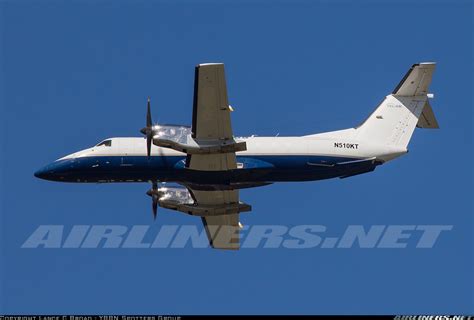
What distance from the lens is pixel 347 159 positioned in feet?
155

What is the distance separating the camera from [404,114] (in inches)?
1938

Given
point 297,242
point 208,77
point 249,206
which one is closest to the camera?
point 208,77

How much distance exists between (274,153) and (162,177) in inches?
213

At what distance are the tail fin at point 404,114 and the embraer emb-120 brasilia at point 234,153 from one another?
0.05 m

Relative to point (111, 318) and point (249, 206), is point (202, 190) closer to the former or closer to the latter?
point (249, 206)

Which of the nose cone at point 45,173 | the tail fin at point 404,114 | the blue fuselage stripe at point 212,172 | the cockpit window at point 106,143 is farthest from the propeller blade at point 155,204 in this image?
the tail fin at point 404,114

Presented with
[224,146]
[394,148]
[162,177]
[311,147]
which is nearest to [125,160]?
[162,177]

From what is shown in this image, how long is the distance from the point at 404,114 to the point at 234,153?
8927 millimetres

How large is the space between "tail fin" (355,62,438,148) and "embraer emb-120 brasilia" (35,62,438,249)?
48 millimetres

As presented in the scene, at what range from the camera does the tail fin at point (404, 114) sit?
48688 millimetres

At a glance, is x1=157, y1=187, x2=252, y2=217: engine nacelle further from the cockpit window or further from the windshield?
the windshield

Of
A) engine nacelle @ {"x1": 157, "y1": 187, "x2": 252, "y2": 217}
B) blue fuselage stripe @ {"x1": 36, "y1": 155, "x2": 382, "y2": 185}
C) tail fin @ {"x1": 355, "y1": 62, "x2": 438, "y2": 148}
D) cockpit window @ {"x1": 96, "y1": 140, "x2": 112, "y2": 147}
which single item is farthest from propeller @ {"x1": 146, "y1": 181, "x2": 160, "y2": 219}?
tail fin @ {"x1": 355, "y1": 62, "x2": 438, "y2": 148}

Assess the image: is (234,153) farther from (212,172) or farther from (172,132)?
(172,132)

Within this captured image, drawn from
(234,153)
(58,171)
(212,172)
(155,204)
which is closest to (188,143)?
(212,172)
